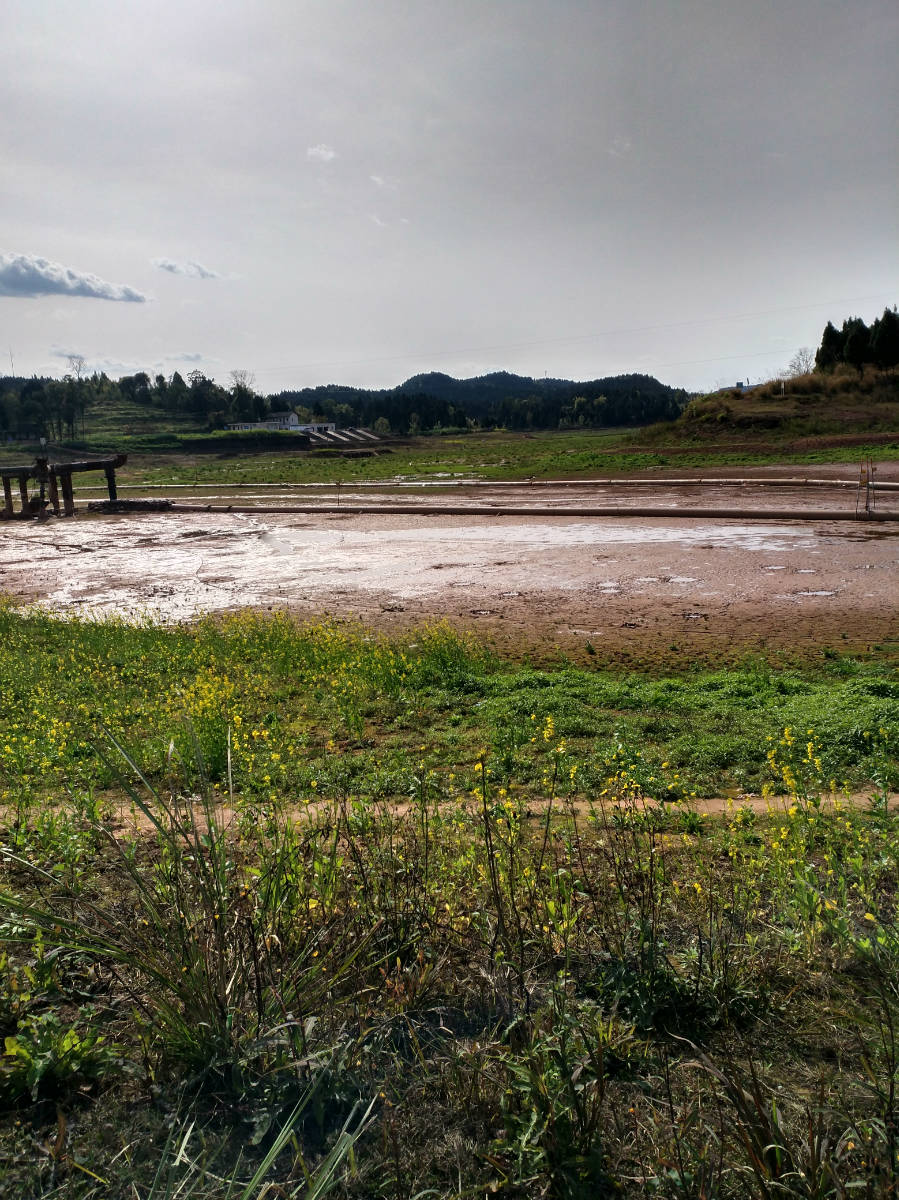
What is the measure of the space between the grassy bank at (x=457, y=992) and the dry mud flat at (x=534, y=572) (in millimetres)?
4701

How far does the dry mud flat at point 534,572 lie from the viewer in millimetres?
10469

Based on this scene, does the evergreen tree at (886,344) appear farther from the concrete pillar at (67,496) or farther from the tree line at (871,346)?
the concrete pillar at (67,496)

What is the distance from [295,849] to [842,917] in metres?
2.25

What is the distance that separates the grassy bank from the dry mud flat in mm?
4701

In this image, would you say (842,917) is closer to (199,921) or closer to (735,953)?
(735,953)

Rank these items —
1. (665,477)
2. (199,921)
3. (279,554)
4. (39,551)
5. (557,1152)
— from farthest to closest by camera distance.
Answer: (665,477), (39,551), (279,554), (199,921), (557,1152)

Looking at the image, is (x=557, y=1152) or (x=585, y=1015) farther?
(x=585, y=1015)

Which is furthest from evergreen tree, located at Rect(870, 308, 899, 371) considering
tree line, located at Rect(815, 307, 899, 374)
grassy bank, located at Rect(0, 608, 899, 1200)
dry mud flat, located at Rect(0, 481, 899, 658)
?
grassy bank, located at Rect(0, 608, 899, 1200)

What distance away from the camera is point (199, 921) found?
3053 millimetres

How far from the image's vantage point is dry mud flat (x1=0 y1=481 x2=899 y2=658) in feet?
34.3

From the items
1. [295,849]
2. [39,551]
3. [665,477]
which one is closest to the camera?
[295,849]

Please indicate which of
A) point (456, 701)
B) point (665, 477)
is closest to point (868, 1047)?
point (456, 701)

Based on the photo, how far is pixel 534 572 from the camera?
47.7ft

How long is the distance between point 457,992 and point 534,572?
11.8 m
